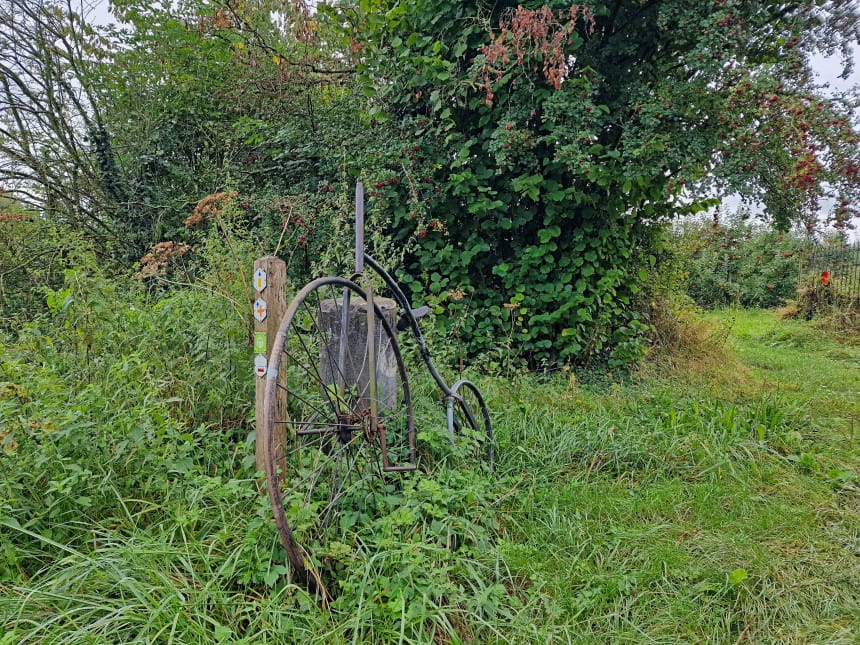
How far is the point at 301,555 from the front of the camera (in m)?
1.59

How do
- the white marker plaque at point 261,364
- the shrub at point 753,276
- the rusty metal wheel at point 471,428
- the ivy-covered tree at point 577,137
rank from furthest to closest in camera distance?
the shrub at point 753,276 → the ivy-covered tree at point 577,137 → the rusty metal wheel at point 471,428 → the white marker plaque at point 261,364

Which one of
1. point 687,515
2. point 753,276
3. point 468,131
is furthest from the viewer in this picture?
point 753,276

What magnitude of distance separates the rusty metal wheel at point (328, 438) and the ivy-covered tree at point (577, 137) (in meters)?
1.62

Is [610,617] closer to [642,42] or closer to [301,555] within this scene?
[301,555]

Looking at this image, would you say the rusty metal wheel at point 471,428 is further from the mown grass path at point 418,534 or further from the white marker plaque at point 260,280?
the white marker plaque at point 260,280

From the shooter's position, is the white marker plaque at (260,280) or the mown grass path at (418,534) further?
the white marker plaque at (260,280)

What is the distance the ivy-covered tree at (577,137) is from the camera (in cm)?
365

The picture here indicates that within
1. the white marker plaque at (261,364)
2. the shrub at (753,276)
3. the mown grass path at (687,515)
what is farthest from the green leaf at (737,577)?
the shrub at (753,276)

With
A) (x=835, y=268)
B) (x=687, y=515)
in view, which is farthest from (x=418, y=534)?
(x=835, y=268)

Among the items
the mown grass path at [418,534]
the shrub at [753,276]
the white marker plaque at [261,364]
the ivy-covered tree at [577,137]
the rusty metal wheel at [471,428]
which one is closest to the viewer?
the mown grass path at [418,534]

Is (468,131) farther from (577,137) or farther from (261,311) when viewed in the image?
(261,311)

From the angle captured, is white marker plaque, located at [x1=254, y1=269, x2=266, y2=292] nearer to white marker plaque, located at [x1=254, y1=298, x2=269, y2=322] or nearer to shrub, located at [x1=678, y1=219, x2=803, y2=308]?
white marker plaque, located at [x1=254, y1=298, x2=269, y2=322]

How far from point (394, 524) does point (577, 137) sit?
2.99 meters

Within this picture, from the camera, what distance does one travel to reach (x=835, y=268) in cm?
888
